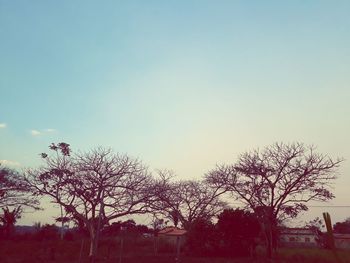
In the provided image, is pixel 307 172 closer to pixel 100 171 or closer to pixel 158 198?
pixel 158 198

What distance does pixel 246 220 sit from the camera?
36500 mm

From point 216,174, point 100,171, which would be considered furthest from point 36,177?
point 216,174

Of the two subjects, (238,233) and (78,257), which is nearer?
(78,257)

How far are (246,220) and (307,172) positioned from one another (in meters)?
7.87

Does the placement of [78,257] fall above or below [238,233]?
below

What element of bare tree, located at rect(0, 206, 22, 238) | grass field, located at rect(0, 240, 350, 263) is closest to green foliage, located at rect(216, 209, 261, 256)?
grass field, located at rect(0, 240, 350, 263)

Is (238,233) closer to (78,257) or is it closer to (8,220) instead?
(78,257)

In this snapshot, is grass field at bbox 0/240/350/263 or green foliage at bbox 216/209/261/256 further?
green foliage at bbox 216/209/261/256

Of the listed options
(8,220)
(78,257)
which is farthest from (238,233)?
(8,220)

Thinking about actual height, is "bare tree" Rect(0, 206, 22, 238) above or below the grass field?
above

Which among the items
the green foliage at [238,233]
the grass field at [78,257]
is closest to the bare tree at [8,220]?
the grass field at [78,257]

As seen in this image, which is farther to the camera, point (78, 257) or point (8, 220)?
point (8, 220)

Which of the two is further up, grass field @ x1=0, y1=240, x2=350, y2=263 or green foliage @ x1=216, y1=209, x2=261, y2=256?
green foliage @ x1=216, y1=209, x2=261, y2=256

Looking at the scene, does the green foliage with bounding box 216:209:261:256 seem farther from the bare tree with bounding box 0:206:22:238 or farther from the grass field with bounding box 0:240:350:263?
the bare tree with bounding box 0:206:22:238
